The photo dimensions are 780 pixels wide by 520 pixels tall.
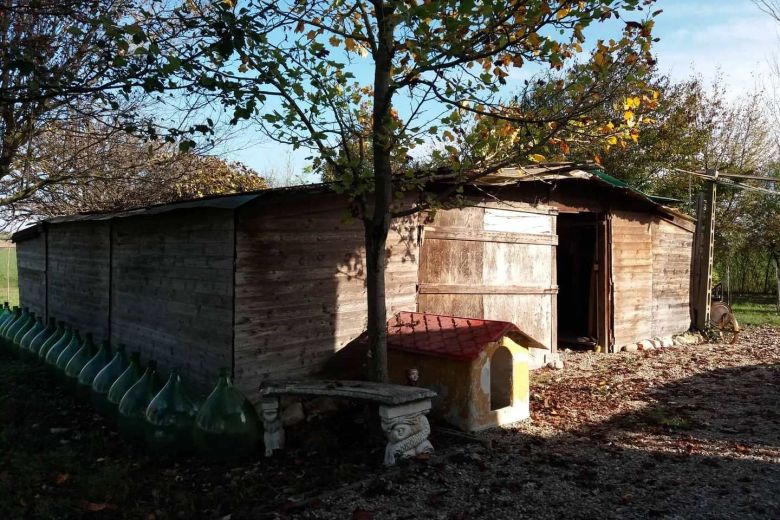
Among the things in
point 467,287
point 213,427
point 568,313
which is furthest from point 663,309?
point 213,427

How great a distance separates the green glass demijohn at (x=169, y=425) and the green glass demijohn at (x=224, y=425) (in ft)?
0.61

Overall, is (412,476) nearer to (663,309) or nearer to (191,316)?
(191,316)

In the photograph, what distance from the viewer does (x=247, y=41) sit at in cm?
459

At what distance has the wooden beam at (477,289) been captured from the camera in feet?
25.0

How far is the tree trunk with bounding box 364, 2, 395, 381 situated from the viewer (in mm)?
4883

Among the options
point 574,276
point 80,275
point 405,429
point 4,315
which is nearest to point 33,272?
point 4,315

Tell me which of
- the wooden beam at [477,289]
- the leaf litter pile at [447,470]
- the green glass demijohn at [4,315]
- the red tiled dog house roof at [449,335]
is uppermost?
the wooden beam at [477,289]

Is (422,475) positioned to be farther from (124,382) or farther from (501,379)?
(124,382)

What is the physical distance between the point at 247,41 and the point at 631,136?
3.88 m

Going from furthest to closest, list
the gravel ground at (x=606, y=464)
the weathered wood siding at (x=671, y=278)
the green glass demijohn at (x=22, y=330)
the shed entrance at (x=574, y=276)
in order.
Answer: the shed entrance at (x=574, y=276)
the weathered wood siding at (x=671, y=278)
the green glass demijohn at (x=22, y=330)
the gravel ground at (x=606, y=464)

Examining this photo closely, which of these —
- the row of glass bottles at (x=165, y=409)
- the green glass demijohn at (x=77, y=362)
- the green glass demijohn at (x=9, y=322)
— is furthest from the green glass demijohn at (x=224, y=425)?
the green glass demijohn at (x=9, y=322)

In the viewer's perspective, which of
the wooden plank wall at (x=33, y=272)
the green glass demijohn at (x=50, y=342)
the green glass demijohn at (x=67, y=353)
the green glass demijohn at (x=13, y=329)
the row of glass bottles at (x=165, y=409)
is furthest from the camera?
the wooden plank wall at (x=33, y=272)

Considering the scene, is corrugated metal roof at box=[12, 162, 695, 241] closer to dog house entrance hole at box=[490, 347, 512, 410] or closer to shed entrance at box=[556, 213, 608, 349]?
shed entrance at box=[556, 213, 608, 349]

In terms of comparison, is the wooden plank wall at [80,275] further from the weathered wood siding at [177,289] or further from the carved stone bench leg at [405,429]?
the carved stone bench leg at [405,429]
